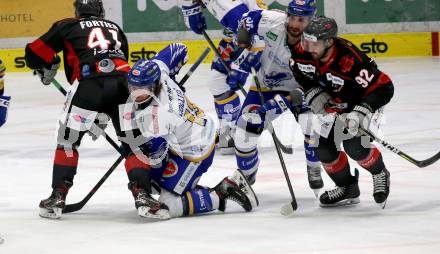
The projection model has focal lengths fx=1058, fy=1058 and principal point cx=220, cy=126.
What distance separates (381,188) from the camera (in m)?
5.02

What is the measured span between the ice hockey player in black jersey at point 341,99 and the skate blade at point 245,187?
13.3 inches

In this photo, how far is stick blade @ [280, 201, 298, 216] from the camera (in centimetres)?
500

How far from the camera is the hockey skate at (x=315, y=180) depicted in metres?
5.46

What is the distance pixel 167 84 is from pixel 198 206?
599 mm

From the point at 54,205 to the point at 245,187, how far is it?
0.93m

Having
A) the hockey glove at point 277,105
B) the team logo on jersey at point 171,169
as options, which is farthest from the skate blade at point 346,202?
the team logo on jersey at point 171,169

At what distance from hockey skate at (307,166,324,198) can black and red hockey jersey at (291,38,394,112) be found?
0.54 metres

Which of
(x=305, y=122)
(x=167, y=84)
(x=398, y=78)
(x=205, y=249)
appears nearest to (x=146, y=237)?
(x=205, y=249)

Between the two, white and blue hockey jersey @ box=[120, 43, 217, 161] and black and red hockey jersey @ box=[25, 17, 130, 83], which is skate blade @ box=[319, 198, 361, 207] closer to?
white and blue hockey jersey @ box=[120, 43, 217, 161]

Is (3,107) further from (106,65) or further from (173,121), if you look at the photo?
(173,121)

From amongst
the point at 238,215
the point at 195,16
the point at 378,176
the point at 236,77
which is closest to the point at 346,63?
the point at 378,176

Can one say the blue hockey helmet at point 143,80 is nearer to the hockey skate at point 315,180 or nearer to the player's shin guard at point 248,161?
the player's shin guard at point 248,161

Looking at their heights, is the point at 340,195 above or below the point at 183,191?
below

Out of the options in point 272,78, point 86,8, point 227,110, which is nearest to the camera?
point 86,8
